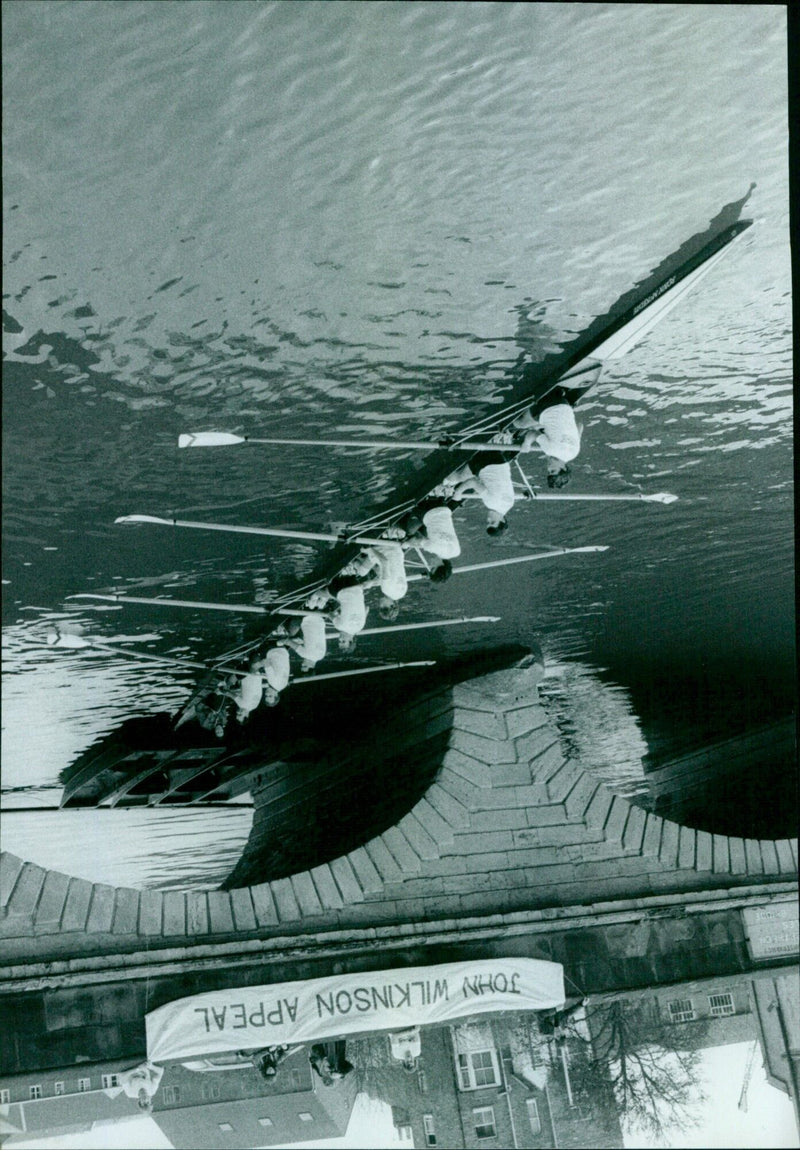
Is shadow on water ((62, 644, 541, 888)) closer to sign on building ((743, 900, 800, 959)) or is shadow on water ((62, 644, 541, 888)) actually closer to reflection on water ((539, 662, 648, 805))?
reflection on water ((539, 662, 648, 805))

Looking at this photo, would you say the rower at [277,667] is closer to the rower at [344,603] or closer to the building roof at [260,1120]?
the rower at [344,603]

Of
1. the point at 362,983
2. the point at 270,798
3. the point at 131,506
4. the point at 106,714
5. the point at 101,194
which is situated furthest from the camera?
the point at 270,798

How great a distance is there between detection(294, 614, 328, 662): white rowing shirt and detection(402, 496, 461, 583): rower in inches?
30.4

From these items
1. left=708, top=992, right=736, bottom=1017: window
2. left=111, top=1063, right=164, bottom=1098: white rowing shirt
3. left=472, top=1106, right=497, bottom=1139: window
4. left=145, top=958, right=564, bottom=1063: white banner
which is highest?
left=145, top=958, right=564, bottom=1063: white banner

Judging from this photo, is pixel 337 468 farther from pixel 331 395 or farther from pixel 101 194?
pixel 101 194

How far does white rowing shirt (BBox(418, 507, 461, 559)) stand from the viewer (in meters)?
4.16

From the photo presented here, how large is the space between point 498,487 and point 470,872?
295cm

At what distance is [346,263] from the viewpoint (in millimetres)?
3148

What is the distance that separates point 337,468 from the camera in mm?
4277

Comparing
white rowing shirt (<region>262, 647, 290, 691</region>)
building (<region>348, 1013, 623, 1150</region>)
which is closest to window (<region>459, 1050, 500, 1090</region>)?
building (<region>348, 1013, 623, 1150</region>)

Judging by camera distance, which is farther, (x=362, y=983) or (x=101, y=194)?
(x=362, y=983)

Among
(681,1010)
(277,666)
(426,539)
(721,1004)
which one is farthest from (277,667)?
(721,1004)

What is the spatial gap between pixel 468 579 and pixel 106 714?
2.75 meters

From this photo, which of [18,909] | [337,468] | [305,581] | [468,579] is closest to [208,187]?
[337,468]
